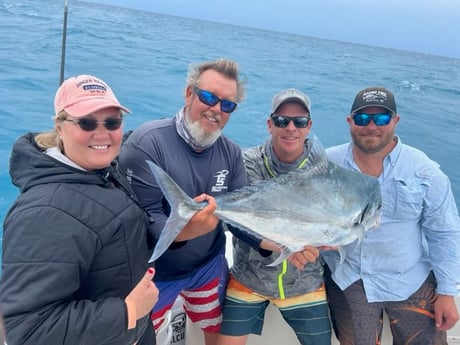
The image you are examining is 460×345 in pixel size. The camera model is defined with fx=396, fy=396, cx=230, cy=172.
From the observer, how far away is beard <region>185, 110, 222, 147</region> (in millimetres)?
2090

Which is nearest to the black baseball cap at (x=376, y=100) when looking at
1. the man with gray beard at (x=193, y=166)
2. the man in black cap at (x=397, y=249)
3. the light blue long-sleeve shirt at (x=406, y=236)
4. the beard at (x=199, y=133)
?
the man in black cap at (x=397, y=249)

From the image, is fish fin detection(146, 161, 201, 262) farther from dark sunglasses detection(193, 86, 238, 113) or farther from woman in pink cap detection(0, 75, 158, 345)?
dark sunglasses detection(193, 86, 238, 113)

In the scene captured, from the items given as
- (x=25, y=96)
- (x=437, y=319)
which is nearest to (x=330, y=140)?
(x=25, y=96)

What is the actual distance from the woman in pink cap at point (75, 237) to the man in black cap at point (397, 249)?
4.64 ft

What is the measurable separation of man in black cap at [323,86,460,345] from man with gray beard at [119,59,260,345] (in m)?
0.77

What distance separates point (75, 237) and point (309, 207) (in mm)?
1176

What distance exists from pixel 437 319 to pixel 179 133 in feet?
6.41

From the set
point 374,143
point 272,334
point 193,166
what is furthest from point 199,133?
point 272,334

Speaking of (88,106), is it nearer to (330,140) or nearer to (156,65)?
(330,140)

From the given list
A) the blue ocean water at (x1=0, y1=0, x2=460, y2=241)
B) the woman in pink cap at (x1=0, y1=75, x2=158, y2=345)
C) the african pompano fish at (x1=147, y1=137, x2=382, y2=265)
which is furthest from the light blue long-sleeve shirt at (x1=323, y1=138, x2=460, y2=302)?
the blue ocean water at (x1=0, y1=0, x2=460, y2=241)

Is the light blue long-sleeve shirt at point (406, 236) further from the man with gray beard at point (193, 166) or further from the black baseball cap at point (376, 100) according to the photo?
the man with gray beard at point (193, 166)

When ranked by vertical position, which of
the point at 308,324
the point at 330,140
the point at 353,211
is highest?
the point at 353,211

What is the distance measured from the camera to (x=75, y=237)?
4.50 feet

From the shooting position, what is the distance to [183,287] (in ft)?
7.53
